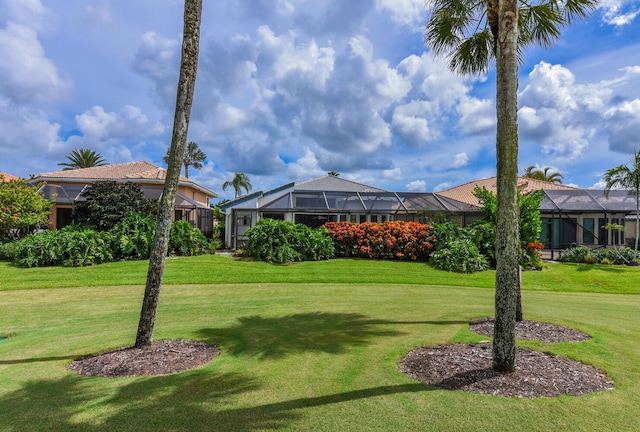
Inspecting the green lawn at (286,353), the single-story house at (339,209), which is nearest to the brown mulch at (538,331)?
the green lawn at (286,353)

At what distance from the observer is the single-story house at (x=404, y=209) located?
21062mm

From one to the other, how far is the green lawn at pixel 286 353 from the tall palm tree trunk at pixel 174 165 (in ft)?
2.83

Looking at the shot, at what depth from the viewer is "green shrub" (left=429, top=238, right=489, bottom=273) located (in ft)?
49.4

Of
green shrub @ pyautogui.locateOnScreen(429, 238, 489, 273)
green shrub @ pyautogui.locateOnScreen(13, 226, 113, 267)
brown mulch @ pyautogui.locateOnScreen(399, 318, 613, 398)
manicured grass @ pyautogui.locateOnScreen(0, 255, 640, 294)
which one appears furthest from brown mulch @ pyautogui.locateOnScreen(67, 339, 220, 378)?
green shrub @ pyautogui.locateOnScreen(429, 238, 489, 273)

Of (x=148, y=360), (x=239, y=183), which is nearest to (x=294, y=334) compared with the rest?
(x=148, y=360)

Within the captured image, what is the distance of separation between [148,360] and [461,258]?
12.9 m

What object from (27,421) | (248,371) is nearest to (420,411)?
(248,371)

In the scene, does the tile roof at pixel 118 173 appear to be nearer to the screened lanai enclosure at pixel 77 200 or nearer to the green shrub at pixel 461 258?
the screened lanai enclosure at pixel 77 200

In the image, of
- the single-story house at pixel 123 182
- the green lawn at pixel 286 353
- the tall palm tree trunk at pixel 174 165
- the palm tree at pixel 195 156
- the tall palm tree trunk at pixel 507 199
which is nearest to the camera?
the green lawn at pixel 286 353

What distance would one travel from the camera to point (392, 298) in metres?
10.3

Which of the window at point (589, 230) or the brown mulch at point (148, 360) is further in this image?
the window at point (589, 230)

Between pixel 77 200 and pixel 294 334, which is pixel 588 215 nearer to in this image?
pixel 294 334

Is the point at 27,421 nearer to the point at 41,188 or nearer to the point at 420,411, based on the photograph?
the point at 420,411

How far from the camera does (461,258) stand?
50.2ft
